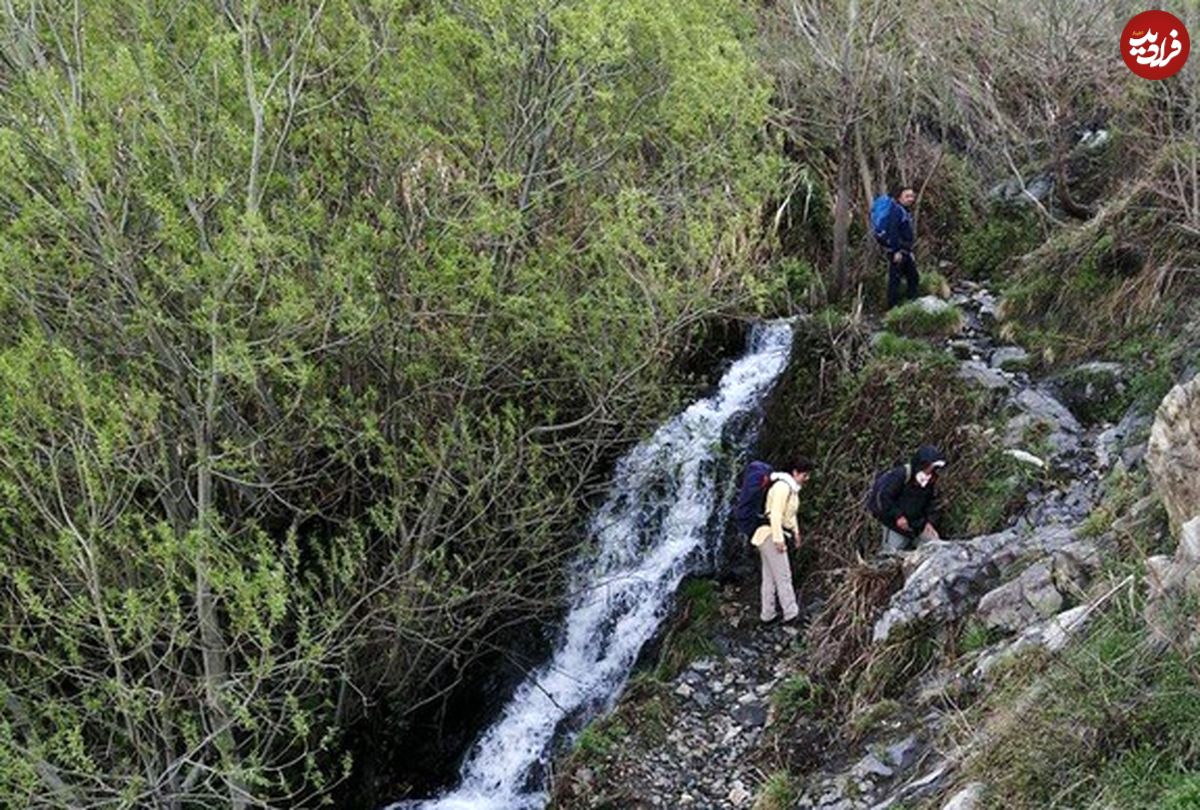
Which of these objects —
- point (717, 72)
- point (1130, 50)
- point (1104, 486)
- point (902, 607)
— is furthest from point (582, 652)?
point (1130, 50)

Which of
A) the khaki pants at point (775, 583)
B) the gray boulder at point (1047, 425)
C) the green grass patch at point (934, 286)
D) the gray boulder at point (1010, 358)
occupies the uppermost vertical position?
the green grass patch at point (934, 286)

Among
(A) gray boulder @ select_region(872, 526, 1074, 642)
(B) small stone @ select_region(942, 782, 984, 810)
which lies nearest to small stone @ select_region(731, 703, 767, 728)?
(A) gray boulder @ select_region(872, 526, 1074, 642)

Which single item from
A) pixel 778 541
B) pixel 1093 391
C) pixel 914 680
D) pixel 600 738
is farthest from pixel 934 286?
pixel 600 738

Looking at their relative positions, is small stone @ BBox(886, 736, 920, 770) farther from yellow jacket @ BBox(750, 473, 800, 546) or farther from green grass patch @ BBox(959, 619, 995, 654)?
yellow jacket @ BBox(750, 473, 800, 546)

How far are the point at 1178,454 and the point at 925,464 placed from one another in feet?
8.43

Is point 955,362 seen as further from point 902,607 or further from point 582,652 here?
point 582,652

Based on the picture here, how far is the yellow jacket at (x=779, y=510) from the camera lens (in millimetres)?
9266

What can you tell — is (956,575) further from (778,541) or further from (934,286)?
(934,286)

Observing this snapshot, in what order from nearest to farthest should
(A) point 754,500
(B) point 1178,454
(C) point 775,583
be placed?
(B) point 1178,454
(A) point 754,500
(C) point 775,583

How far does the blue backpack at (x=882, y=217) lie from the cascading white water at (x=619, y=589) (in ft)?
6.43

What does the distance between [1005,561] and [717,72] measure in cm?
530

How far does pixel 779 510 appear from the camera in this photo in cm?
925

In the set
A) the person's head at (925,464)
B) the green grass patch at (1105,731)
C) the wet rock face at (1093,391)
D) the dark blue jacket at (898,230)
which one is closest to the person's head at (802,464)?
the person's head at (925,464)

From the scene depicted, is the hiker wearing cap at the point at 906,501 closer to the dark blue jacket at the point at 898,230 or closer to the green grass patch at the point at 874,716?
the green grass patch at the point at 874,716
